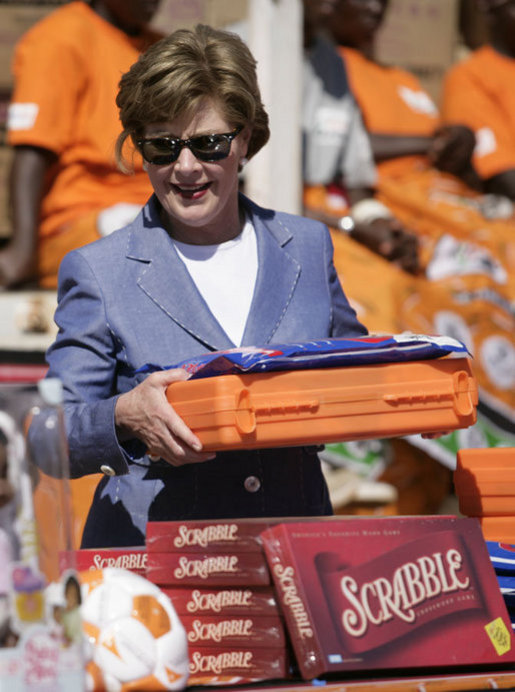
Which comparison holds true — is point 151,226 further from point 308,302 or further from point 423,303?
point 423,303

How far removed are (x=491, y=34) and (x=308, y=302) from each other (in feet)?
12.6

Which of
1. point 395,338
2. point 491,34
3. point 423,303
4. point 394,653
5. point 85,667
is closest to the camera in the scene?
point 85,667

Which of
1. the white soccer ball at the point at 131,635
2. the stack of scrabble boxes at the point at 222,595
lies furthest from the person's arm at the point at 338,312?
the white soccer ball at the point at 131,635

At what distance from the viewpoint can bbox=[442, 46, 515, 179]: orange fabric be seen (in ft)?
16.8

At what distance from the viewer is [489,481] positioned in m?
1.86

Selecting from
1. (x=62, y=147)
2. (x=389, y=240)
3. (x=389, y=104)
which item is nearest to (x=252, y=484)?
(x=62, y=147)

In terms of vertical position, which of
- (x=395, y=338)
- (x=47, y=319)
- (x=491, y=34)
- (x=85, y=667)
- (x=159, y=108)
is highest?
(x=159, y=108)

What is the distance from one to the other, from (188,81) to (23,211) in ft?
7.24

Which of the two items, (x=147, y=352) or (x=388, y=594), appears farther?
(x=147, y=352)

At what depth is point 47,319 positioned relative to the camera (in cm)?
385

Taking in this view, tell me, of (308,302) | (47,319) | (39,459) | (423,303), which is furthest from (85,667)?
(423,303)

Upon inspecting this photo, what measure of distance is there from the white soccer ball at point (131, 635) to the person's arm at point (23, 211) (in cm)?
260

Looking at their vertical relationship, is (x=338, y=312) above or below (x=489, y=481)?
above

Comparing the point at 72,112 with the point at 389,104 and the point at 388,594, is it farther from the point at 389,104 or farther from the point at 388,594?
the point at 388,594
